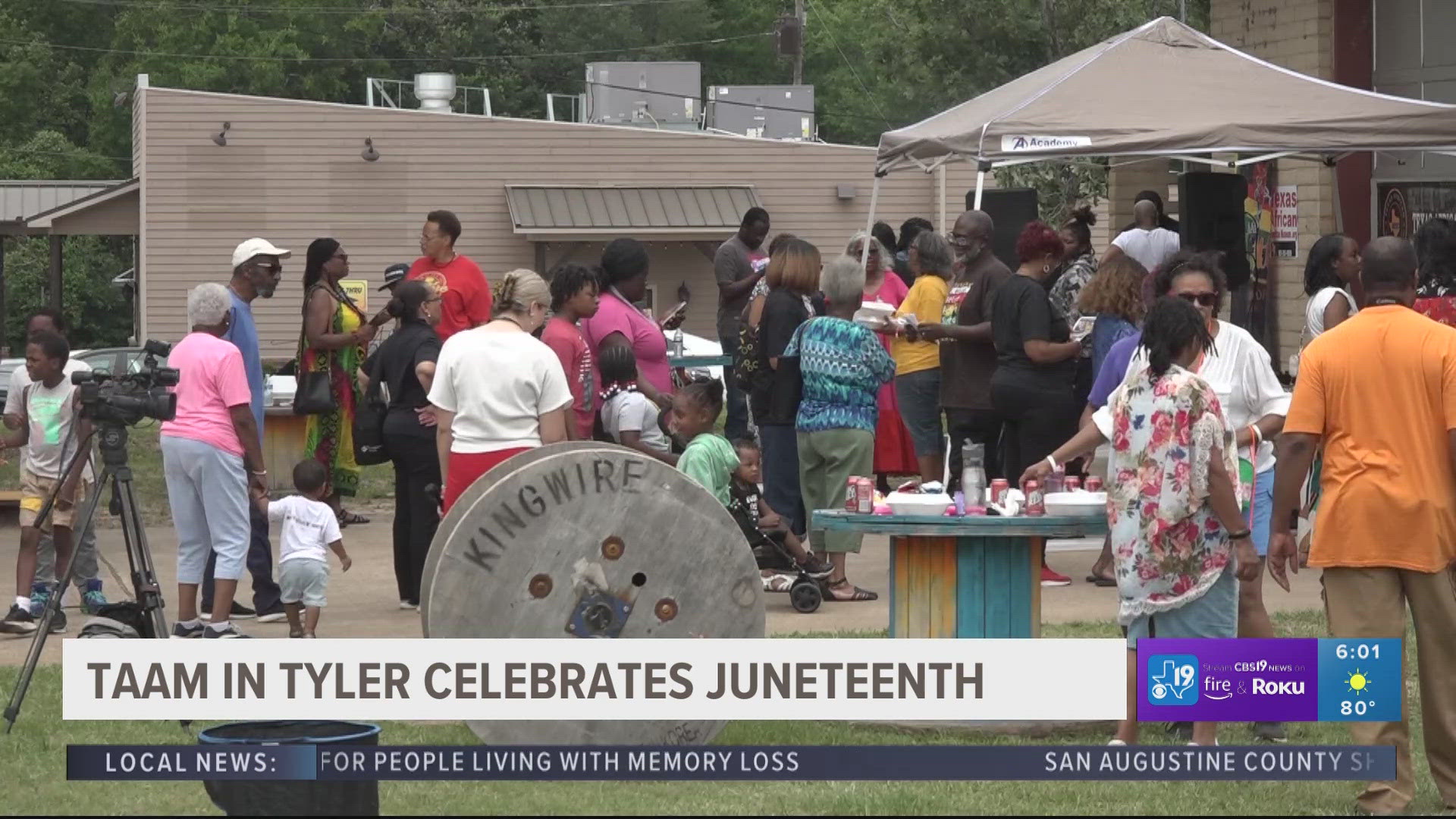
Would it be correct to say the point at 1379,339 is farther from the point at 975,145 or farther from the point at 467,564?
the point at 975,145

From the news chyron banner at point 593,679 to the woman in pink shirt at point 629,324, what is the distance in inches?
150

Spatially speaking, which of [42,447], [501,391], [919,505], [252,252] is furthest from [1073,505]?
[42,447]

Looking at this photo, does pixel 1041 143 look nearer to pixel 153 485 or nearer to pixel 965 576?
pixel 965 576

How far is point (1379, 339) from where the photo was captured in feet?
21.6

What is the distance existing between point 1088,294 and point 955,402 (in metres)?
1.34

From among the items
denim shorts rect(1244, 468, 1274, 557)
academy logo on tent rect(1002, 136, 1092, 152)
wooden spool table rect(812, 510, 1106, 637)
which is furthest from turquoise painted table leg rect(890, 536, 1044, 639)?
academy logo on tent rect(1002, 136, 1092, 152)

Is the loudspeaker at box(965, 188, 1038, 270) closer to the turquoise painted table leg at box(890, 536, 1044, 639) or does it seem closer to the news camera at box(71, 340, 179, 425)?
the turquoise painted table leg at box(890, 536, 1044, 639)

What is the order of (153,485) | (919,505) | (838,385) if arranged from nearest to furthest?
1. (919,505)
2. (838,385)
3. (153,485)

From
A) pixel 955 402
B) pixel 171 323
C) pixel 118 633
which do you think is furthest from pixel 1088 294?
pixel 171 323

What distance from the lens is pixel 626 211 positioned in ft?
113

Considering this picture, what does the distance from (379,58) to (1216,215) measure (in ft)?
176

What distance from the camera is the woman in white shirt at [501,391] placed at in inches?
333

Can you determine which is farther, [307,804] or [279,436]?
[279,436]

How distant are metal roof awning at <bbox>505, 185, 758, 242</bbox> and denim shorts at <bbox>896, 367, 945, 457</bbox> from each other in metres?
20.7
